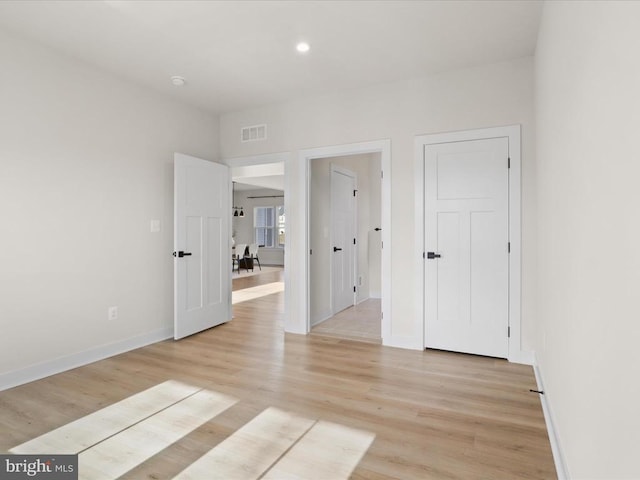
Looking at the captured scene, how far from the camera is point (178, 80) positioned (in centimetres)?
372

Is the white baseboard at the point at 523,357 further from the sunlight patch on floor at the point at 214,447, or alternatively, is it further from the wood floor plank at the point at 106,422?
the wood floor plank at the point at 106,422

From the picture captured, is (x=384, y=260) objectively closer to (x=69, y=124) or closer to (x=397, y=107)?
(x=397, y=107)

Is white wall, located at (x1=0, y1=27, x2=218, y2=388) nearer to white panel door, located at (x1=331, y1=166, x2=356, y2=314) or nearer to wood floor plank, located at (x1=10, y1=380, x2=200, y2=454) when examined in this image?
wood floor plank, located at (x1=10, y1=380, x2=200, y2=454)

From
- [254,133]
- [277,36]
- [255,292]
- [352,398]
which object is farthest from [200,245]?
[255,292]

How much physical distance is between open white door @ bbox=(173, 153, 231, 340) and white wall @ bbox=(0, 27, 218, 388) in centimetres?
24

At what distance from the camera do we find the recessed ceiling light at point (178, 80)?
368cm

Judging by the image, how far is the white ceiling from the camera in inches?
102

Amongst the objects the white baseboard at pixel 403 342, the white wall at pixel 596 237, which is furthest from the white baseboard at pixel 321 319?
the white wall at pixel 596 237

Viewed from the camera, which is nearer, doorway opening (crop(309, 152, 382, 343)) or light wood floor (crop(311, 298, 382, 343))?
light wood floor (crop(311, 298, 382, 343))

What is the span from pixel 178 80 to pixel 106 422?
10.1 feet

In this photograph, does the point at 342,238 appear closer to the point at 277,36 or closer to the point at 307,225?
the point at 307,225

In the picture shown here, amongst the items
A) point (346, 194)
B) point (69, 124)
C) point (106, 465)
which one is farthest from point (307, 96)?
point (106, 465)

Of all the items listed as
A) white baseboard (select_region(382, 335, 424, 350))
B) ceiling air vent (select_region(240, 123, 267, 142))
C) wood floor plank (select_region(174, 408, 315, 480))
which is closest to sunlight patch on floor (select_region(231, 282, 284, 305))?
ceiling air vent (select_region(240, 123, 267, 142))

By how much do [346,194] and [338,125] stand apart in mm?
1712
